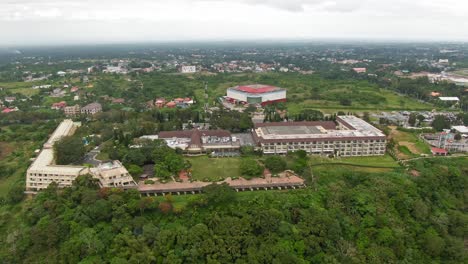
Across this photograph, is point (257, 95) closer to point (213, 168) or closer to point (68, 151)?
point (213, 168)

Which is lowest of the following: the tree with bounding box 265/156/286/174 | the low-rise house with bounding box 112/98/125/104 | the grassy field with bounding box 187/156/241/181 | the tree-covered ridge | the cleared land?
the tree-covered ridge

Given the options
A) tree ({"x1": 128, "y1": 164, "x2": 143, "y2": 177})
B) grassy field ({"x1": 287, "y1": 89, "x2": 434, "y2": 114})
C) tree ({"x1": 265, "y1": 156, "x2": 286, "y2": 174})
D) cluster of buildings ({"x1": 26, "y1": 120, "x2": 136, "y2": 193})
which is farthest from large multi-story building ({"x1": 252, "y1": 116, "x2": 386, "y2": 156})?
grassy field ({"x1": 287, "y1": 89, "x2": 434, "y2": 114})

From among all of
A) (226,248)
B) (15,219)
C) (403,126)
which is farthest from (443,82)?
(15,219)

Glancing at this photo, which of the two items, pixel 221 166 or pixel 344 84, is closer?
pixel 221 166

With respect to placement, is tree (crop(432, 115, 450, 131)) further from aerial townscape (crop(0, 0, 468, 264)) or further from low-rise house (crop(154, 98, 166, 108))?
low-rise house (crop(154, 98, 166, 108))

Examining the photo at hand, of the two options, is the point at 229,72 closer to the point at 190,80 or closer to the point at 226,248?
the point at 190,80

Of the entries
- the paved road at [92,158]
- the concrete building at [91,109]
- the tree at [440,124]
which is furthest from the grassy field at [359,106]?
the paved road at [92,158]
